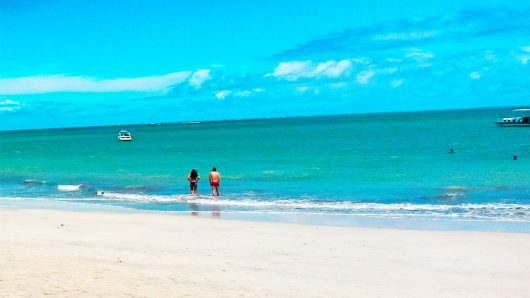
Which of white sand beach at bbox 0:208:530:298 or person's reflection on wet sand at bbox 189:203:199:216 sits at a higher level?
person's reflection on wet sand at bbox 189:203:199:216

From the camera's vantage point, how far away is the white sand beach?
34.5 feet

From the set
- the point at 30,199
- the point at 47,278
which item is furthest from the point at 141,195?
the point at 47,278

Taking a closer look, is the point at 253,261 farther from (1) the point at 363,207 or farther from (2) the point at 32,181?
(2) the point at 32,181

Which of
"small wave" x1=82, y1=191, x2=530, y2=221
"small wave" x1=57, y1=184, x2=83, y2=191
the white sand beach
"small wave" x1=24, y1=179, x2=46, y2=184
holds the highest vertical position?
"small wave" x1=24, y1=179, x2=46, y2=184

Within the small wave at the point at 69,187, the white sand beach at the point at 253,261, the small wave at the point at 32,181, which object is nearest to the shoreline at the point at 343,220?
the white sand beach at the point at 253,261

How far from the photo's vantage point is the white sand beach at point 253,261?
1051 cm

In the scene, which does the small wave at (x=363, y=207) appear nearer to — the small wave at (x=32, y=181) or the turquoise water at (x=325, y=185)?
the turquoise water at (x=325, y=185)

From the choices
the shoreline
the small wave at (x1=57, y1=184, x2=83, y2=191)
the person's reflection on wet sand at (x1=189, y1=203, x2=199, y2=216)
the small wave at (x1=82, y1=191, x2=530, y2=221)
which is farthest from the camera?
the small wave at (x1=57, y1=184, x2=83, y2=191)

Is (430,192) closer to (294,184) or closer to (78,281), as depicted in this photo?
(294,184)

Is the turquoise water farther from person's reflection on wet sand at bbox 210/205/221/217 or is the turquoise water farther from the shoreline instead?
the shoreline

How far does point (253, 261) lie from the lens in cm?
1323

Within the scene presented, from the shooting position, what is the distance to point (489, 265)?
1299 cm

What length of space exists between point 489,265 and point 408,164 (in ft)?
116

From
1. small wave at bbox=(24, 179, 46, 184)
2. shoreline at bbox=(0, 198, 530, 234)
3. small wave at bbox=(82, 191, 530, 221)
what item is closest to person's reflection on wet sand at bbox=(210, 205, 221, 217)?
shoreline at bbox=(0, 198, 530, 234)
